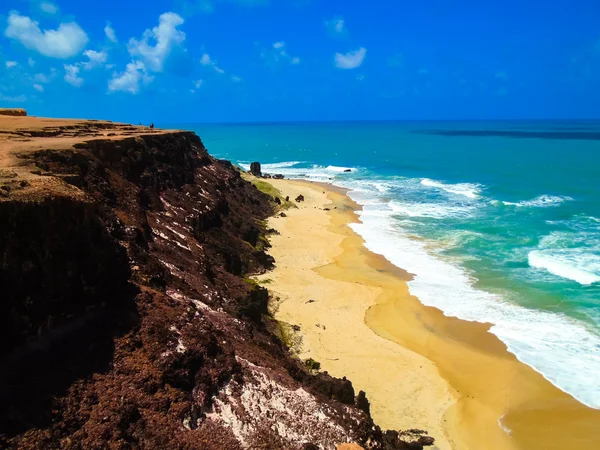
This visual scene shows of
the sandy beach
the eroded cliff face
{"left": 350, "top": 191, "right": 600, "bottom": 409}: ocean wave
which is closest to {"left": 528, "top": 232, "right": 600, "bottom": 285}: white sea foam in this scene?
{"left": 350, "top": 191, "right": 600, "bottom": 409}: ocean wave

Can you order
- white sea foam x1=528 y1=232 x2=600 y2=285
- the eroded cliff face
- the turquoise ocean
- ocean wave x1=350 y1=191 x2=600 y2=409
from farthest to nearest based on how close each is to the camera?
1. white sea foam x1=528 y1=232 x2=600 y2=285
2. the turquoise ocean
3. ocean wave x1=350 y1=191 x2=600 y2=409
4. the eroded cliff face

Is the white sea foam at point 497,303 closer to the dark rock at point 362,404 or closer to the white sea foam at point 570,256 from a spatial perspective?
the white sea foam at point 570,256

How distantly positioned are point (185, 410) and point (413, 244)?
33503 millimetres

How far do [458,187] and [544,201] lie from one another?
633 inches

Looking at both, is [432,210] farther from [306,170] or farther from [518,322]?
[306,170]

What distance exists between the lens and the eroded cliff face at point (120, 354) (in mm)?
11656

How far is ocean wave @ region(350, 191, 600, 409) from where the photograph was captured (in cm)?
2166

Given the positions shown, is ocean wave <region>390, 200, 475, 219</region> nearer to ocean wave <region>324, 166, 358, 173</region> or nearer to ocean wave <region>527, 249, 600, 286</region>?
ocean wave <region>527, 249, 600, 286</region>

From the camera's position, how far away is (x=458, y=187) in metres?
75.4

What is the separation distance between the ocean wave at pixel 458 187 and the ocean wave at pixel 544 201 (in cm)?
752

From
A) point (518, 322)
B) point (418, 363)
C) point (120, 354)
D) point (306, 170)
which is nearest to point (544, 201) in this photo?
point (518, 322)

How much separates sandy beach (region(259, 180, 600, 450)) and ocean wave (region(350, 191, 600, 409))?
77cm

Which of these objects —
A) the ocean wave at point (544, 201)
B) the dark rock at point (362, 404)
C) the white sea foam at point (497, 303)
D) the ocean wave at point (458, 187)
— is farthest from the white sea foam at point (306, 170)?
the dark rock at point (362, 404)

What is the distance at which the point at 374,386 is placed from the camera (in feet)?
67.1
